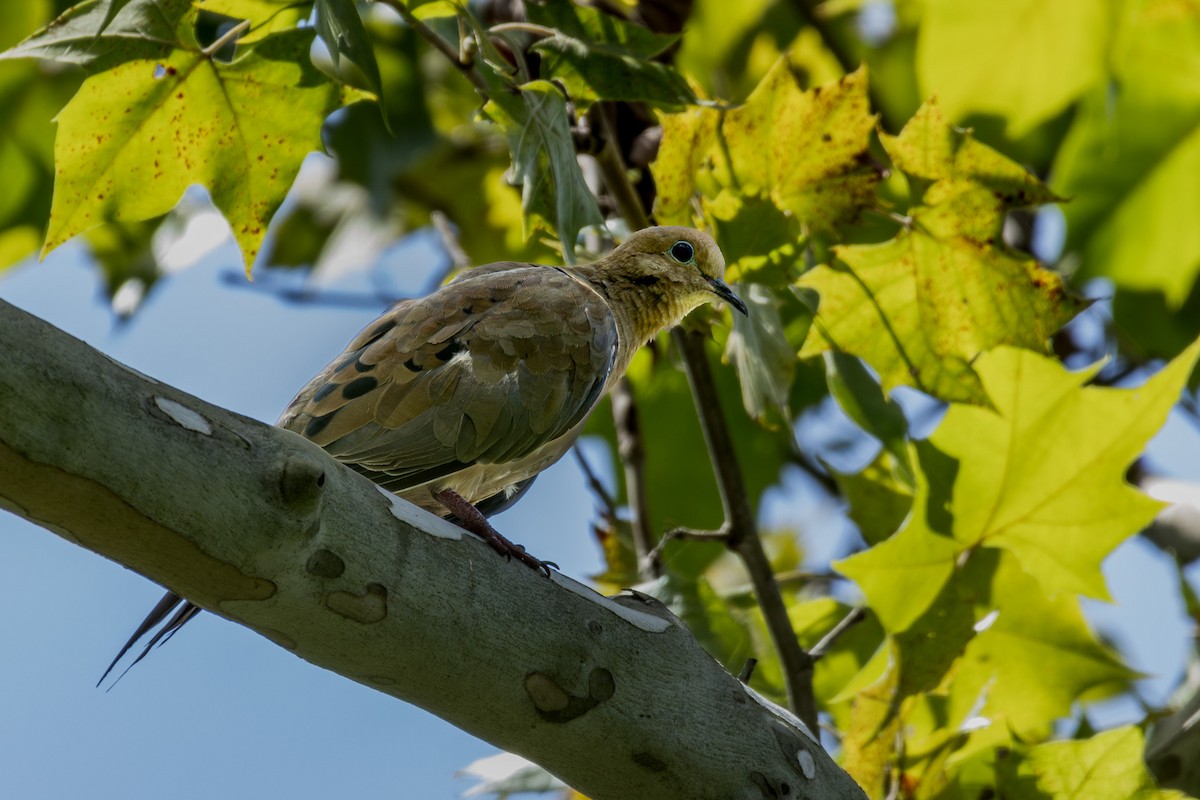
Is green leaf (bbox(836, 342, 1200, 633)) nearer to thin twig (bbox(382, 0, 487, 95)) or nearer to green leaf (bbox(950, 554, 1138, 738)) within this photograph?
green leaf (bbox(950, 554, 1138, 738))

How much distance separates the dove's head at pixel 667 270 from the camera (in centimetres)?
311

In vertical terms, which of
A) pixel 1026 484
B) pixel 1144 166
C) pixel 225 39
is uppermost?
pixel 1144 166

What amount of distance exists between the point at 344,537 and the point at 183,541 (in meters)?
0.22

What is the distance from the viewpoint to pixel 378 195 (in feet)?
12.9

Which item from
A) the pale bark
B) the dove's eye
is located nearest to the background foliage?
the dove's eye

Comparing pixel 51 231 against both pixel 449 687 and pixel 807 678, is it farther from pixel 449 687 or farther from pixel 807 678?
pixel 807 678

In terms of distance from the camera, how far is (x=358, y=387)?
8.37 feet

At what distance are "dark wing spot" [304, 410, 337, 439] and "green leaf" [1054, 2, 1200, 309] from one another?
2.68 meters

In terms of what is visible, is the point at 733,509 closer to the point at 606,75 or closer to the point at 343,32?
the point at 606,75

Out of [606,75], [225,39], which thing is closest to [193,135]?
[225,39]

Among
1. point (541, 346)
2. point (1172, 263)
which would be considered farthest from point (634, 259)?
point (1172, 263)

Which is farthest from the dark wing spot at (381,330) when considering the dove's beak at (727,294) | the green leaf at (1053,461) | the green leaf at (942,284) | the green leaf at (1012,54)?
the green leaf at (1012,54)

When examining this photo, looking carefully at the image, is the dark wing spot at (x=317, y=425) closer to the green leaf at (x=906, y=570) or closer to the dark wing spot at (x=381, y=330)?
the dark wing spot at (x=381, y=330)

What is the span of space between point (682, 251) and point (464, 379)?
0.79m
